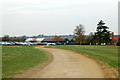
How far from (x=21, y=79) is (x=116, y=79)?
4.54 metres

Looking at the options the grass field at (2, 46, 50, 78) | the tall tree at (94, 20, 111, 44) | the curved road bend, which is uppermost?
the tall tree at (94, 20, 111, 44)

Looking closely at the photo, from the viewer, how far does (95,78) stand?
10492 millimetres

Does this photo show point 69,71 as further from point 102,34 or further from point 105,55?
point 102,34

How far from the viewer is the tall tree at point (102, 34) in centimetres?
7994

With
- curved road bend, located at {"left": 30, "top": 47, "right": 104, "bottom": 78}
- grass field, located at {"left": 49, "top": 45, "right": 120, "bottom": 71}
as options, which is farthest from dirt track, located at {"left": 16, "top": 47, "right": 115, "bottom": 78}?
grass field, located at {"left": 49, "top": 45, "right": 120, "bottom": 71}

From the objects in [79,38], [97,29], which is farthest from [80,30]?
[97,29]

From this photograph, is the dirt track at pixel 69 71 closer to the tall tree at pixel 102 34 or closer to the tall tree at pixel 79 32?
the tall tree at pixel 102 34

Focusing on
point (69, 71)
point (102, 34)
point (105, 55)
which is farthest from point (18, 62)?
point (102, 34)

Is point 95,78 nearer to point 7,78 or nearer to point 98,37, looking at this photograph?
point 7,78

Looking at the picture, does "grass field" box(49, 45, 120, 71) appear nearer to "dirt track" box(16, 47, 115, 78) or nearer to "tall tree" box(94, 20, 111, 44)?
"dirt track" box(16, 47, 115, 78)

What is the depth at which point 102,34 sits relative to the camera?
8106 cm

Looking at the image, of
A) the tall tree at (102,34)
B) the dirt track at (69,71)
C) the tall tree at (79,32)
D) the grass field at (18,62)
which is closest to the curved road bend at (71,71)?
the dirt track at (69,71)

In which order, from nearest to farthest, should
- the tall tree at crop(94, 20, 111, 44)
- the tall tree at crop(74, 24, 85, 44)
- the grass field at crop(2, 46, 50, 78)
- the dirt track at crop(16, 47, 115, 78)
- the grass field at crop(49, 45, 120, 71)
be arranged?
1. the dirt track at crop(16, 47, 115, 78)
2. the grass field at crop(2, 46, 50, 78)
3. the grass field at crop(49, 45, 120, 71)
4. the tall tree at crop(94, 20, 111, 44)
5. the tall tree at crop(74, 24, 85, 44)

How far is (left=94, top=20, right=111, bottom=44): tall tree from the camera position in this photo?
3147 inches
